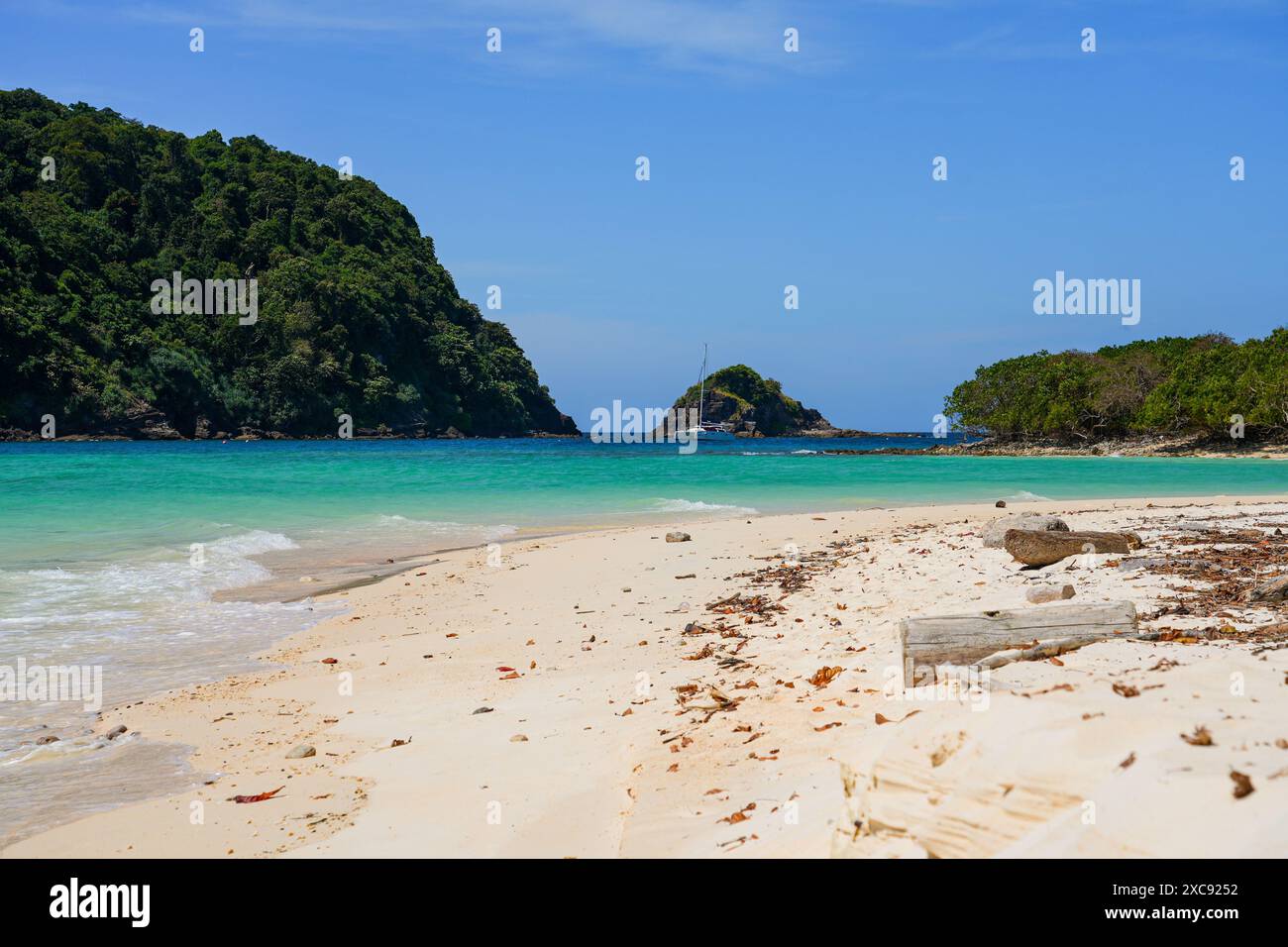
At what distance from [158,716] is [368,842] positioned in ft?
11.0

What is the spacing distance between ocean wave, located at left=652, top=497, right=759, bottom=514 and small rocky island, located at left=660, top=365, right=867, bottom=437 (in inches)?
5490

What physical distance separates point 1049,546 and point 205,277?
11264 cm

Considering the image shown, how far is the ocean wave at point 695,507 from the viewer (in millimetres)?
24328

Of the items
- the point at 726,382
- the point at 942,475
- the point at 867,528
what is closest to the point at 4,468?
the point at 867,528

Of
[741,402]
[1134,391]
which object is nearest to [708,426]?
[741,402]

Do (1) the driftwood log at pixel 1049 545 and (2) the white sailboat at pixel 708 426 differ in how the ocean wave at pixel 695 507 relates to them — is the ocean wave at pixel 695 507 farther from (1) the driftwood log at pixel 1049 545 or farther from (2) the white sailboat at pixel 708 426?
(2) the white sailboat at pixel 708 426

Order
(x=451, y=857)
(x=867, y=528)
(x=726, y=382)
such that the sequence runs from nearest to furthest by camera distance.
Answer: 1. (x=451, y=857)
2. (x=867, y=528)
3. (x=726, y=382)

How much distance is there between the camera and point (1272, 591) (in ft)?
21.3

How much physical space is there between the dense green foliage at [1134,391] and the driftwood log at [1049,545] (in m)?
57.5

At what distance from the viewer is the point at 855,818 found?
9.91 feet

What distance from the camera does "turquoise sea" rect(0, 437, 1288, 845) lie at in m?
6.22

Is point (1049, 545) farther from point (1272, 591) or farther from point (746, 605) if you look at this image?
point (746, 605)
